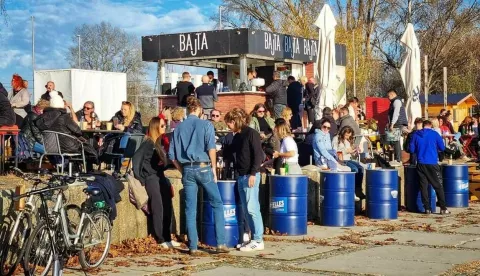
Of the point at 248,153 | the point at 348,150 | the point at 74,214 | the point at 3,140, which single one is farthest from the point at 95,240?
the point at 348,150

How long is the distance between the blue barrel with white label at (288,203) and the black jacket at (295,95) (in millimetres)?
9079

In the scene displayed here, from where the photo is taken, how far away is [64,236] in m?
9.38

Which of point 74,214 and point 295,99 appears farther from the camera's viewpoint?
point 295,99

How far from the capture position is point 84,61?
231ft

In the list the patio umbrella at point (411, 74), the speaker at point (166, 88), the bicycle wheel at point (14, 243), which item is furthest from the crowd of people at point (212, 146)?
the speaker at point (166, 88)

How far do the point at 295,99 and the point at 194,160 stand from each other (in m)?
11.2

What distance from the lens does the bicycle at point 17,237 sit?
9086mm

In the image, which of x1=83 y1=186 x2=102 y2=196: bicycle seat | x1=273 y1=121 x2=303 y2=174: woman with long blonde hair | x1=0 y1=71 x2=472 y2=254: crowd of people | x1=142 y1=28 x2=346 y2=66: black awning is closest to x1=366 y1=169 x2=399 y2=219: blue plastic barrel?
x1=0 y1=71 x2=472 y2=254: crowd of people

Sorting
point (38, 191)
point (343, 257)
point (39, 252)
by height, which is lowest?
point (343, 257)

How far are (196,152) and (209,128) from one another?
13.6 inches

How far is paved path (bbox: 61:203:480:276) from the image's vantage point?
10.1 m

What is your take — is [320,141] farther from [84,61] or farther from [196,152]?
[84,61]

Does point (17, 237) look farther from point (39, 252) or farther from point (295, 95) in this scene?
point (295, 95)

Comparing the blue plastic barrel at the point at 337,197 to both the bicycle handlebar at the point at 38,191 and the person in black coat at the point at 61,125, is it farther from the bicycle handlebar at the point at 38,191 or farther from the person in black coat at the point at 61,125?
the bicycle handlebar at the point at 38,191
